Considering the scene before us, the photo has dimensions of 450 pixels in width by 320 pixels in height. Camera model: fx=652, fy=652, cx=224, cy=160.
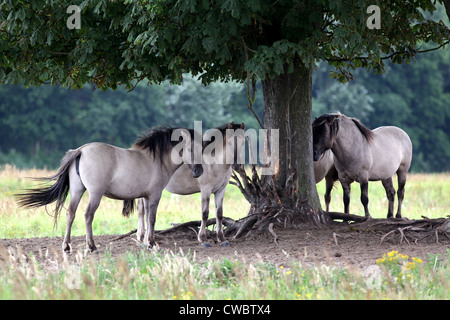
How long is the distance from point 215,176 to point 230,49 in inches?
87.3

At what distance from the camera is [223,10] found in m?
9.20

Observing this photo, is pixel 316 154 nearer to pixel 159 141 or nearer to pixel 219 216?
pixel 219 216

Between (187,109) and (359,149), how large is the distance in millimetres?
38910

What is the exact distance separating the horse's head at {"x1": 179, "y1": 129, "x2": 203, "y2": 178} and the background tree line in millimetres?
33873

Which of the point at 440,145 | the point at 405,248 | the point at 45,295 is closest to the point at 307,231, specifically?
the point at 405,248

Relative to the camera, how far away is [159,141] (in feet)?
35.4

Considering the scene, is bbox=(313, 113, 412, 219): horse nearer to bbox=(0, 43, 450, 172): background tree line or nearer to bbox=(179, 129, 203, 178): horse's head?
bbox=(179, 129, 203, 178): horse's head

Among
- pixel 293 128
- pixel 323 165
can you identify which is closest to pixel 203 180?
pixel 293 128

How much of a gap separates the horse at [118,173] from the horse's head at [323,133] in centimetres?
252

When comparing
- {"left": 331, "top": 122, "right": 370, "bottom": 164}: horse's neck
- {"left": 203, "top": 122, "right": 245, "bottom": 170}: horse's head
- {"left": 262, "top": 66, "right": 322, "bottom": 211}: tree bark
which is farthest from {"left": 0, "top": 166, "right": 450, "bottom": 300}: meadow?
{"left": 331, "top": 122, "right": 370, "bottom": 164}: horse's neck

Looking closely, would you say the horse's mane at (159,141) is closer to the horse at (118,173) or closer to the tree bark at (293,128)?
the horse at (118,173)

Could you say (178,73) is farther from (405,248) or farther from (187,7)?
(405,248)

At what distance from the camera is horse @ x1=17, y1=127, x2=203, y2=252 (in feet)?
32.9

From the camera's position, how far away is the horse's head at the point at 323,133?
11.9 metres
